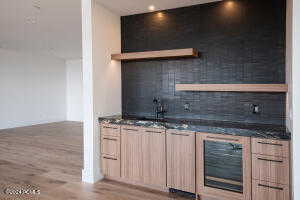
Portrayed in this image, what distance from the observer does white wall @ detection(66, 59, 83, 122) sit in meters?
9.94

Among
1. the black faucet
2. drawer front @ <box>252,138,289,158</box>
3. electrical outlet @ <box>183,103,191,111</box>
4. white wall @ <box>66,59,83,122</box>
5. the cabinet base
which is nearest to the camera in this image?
drawer front @ <box>252,138,289,158</box>

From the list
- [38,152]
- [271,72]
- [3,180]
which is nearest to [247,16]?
[271,72]

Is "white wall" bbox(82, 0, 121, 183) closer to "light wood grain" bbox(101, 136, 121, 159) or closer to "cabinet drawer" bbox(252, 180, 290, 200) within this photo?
"light wood grain" bbox(101, 136, 121, 159)

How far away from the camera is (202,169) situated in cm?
281

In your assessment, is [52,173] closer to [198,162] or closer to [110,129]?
[110,129]

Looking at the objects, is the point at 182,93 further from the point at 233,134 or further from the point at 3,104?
the point at 3,104

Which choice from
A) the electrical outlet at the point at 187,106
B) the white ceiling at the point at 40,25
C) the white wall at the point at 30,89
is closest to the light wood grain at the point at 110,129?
Result: the electrical outlet at the point at 187,106

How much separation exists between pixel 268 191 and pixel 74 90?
899 cm

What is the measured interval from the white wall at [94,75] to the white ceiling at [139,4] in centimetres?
15

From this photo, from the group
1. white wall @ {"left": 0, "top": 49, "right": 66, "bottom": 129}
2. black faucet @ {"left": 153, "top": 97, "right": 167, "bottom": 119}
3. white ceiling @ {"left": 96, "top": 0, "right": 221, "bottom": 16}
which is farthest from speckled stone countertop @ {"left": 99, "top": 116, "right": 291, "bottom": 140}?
white wall @ {"left": 0, "top": 49, "right": 66, "bottom": 129}

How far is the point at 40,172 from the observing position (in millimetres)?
3834

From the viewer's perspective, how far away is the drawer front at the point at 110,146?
3.36m

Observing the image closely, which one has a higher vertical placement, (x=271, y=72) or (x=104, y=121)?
(x=271, y=72)

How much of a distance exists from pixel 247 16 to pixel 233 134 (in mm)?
1648
